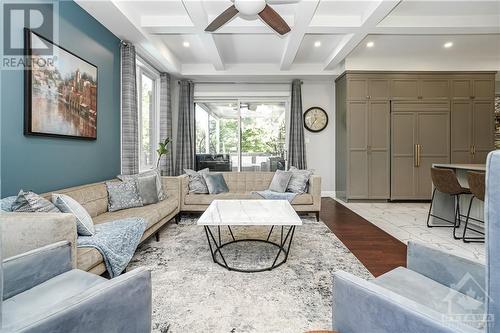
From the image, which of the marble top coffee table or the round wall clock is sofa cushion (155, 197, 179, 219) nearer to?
the marble top coffee table

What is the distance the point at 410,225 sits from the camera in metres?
3.59

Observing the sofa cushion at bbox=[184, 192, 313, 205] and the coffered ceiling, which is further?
the sofa cushion at bbox=[184, 192, 313, 205]

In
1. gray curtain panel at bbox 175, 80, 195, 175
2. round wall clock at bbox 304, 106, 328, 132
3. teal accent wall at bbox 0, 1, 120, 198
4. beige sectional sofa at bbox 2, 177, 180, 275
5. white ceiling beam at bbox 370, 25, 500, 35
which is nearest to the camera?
beige sectional sofa at bbox 2, 177, 180, 275

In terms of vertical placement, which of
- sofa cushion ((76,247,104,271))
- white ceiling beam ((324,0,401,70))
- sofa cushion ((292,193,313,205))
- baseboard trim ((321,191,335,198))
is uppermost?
white ceiling beam ((324,0,401,70))

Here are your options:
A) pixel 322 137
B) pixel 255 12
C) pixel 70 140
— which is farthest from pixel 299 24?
pixel 70 140

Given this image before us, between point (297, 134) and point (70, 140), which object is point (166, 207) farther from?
point (297, 134)

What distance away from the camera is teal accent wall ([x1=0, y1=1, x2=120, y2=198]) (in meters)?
2.05

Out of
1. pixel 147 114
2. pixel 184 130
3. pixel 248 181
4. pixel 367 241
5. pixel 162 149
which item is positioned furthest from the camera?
pixel 184 130

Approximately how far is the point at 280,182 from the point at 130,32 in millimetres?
3069

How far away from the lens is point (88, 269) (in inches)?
68.0

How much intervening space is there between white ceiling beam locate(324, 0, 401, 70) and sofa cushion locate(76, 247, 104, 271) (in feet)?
12.4

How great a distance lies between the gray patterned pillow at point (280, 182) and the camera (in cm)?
400

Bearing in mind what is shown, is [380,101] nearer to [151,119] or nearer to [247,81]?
[247,81]

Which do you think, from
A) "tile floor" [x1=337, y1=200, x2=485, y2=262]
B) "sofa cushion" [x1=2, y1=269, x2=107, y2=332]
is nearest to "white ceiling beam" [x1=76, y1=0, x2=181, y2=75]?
"sofa cushion" [x1=2, y1=269, x2=107, y2=332]
